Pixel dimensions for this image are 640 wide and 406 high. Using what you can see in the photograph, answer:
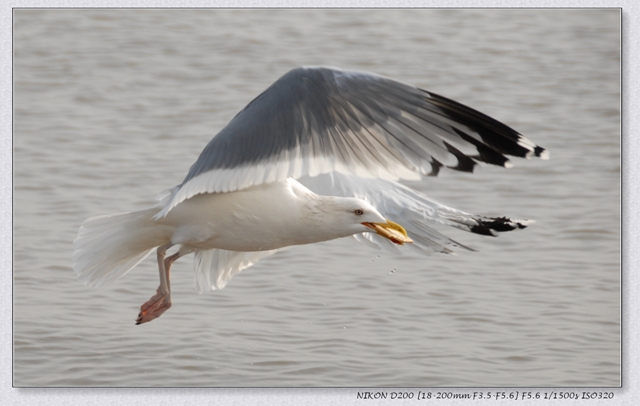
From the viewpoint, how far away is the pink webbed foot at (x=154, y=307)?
3842mm

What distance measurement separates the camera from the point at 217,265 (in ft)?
14.0

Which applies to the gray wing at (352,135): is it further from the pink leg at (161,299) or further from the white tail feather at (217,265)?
the white tail feather at (217,265)

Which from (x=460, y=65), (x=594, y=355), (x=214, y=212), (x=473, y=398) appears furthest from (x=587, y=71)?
(x=214, y=212)

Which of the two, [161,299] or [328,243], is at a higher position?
[161,299]

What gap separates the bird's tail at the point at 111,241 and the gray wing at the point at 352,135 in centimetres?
44

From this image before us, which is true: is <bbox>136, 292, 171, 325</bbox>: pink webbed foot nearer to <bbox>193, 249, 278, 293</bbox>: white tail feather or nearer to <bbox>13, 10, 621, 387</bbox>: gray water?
<bbox>13, 10, 621, 387</bbox>: gray water

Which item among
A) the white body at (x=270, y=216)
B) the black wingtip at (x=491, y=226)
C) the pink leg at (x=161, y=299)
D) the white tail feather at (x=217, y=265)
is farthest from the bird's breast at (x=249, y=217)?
the black wingtip at (x=491, y=226)

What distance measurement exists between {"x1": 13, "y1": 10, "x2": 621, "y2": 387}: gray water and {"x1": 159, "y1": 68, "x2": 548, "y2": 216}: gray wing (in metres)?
0.18

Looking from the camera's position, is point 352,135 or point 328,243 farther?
point 328,243

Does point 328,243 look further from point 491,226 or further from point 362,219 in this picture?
point 362,219

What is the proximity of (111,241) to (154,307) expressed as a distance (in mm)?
275

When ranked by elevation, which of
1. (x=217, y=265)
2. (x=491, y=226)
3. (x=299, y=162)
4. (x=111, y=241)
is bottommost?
(x=217, y=265)

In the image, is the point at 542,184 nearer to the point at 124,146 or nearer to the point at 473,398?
the point at 473,398

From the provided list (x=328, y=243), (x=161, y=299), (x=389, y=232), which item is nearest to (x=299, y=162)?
(x=389, y=232)
